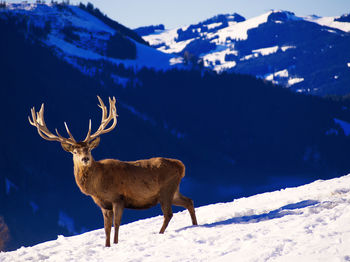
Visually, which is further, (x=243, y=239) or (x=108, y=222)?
(x=108, y=222)

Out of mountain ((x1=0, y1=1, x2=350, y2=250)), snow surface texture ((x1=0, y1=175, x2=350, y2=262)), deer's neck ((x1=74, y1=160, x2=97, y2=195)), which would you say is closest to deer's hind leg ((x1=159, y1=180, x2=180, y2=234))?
snow surface texture ((x1=0, y1=175, x2=350, y2=262))

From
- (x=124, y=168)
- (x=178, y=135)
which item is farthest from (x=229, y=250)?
(x=178, y=135)

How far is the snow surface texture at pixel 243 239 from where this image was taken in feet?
26.6

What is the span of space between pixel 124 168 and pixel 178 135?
17697cm

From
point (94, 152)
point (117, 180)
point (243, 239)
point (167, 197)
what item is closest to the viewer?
point (243, 239)

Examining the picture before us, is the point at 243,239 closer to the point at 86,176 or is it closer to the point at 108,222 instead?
the point at 108,222

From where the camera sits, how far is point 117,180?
10633 millimetres

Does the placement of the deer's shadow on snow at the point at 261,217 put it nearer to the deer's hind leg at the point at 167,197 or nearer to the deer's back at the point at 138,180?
the deer's hind leg at the point at 167,197

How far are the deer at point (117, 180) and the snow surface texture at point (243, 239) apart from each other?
80 cm

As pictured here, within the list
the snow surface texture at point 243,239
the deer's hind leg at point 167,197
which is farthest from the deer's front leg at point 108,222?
the deer's hind leg at point 167,197

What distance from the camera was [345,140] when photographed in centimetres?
19888

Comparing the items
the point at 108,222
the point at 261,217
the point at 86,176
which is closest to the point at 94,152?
the point at 108,222

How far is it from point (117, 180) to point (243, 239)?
308 cm

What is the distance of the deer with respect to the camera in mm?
10414
